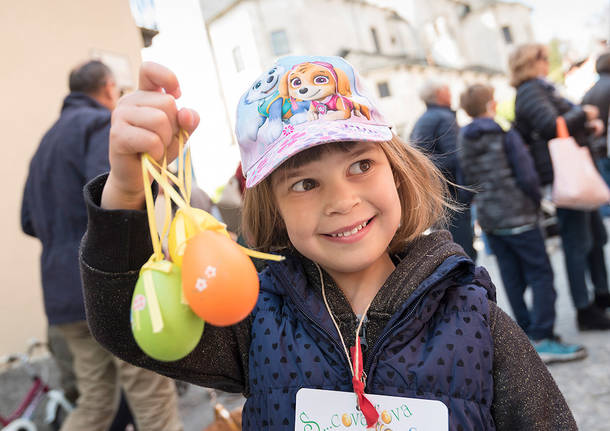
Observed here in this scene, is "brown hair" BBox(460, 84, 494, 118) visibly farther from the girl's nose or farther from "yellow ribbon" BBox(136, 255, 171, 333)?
"yellow ribbon" BBox(136, 255, 171, 333)

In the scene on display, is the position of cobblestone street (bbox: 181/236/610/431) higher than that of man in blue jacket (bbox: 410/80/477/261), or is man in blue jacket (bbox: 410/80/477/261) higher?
man in blue jacket (bbox: 410/80/477/261)

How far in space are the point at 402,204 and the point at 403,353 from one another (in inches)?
15.3

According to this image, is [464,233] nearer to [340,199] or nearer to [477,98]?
[477,98]

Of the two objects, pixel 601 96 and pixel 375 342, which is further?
pixel 601 96

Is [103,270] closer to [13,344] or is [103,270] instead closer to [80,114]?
[80,114]

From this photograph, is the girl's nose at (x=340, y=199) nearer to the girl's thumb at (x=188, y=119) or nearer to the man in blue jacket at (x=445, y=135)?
the girl's thumb at (x=188, y=119)

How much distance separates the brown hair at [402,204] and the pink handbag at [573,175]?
1.82m

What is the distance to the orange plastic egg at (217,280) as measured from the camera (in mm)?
608

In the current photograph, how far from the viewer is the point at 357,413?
872 millimetres

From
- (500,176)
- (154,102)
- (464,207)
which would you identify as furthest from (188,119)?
(500,176)

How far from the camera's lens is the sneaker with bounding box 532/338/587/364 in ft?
8.54

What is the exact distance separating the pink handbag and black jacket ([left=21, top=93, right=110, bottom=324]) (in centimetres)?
234

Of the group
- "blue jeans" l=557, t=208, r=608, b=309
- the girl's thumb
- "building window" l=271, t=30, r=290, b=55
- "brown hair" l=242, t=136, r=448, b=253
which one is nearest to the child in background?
"blue jeans" l=557, t=208, r=608, b=309

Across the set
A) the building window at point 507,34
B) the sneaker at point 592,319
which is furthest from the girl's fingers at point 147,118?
the building window at point 507,34
